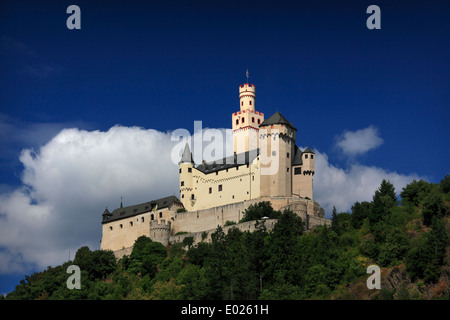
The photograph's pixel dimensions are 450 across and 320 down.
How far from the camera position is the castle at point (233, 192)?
9719 centimetres

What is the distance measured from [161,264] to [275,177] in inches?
701

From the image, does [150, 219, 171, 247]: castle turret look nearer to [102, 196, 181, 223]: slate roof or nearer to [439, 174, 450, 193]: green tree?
[102, 196, 181, 223]: slate roof

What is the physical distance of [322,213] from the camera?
97.5m

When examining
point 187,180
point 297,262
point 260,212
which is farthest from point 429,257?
point 187,180

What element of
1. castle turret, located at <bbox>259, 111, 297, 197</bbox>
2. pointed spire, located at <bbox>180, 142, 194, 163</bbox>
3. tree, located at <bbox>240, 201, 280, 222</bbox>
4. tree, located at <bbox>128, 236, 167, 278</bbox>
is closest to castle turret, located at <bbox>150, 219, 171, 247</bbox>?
tree, located at <bbox>128, 236, 167, 278</bbox>

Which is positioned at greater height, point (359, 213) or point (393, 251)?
point (359, 213)

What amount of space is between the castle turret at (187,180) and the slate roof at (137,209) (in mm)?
1219

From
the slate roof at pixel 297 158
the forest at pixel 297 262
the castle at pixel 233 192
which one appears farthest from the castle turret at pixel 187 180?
the slate roof at pixel 297 158

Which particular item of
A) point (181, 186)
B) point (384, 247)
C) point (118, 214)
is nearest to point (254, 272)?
point (384, 247)

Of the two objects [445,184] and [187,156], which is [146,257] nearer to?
[187,156]

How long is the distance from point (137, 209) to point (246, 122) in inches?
759

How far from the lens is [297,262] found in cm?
Result: 7669

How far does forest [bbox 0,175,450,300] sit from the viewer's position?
71.2 metres
